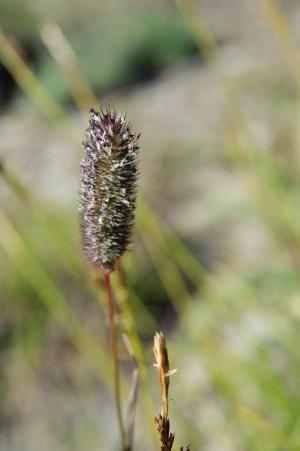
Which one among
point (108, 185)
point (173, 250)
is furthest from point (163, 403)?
point (173, 250)

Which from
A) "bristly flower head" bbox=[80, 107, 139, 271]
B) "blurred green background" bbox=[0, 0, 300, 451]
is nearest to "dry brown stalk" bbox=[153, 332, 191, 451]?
"bristly flower head" bbox=[80, 107, 139, 271]

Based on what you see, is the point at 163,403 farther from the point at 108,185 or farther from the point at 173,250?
the point at 173,250

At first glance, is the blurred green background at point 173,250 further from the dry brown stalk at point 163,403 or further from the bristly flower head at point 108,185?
the dry brown stalk at point 163,403

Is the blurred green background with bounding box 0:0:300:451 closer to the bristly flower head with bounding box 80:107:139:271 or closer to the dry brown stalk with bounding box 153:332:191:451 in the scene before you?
the bristly flower head with bounding box 80:107:139:271

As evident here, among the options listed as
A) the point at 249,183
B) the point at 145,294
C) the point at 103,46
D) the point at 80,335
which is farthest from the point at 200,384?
the point at 103,46

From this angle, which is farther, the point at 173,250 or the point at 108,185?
the point at 173,250

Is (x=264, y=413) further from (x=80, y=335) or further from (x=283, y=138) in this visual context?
(x=283, y=138)
